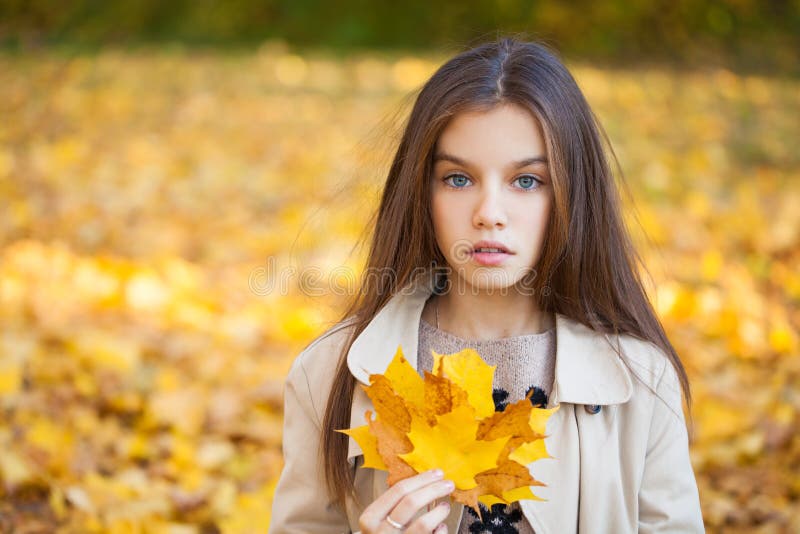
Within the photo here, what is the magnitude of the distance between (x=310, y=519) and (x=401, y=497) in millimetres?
494

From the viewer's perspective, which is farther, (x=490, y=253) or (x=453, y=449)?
(x=490, y=253)

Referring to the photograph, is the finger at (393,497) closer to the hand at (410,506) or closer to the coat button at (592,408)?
the hand at (410,506)

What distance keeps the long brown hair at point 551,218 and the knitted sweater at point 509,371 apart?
105 mm

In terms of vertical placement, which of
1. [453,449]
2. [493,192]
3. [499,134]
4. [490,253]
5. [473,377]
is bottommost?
[453,449]

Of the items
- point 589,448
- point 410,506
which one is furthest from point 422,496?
point 589,448

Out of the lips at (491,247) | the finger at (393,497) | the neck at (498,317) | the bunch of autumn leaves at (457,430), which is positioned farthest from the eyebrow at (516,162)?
the finger at (393,497)

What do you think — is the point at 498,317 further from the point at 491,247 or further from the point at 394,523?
the point at 394,523

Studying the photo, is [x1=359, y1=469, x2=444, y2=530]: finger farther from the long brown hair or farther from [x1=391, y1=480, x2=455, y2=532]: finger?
the long brown hair

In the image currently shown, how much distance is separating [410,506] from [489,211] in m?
0.55

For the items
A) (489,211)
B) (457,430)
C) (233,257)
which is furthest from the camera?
(233,257)

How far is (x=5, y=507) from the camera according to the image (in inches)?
98.8

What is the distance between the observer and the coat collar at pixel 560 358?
63.6 inches

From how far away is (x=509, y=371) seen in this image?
1733 mm

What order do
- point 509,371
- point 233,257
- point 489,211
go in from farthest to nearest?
point 233,257 < point 509,371 < point 489,211
